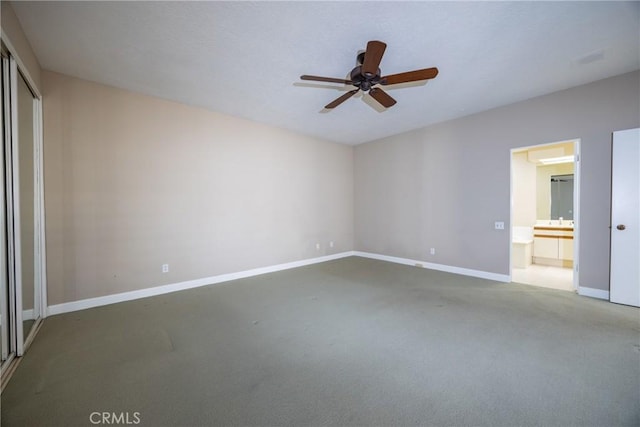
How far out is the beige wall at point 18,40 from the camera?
1917mm

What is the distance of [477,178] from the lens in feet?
14.4

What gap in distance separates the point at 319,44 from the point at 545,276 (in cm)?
526

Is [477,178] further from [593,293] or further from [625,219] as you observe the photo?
[593,293]

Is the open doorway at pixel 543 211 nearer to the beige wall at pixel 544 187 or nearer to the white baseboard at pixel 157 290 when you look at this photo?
the beige wall at pixel 544 187

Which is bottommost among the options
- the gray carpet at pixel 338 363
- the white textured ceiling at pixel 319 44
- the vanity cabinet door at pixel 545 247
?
the gray carpet at pixel 338 363

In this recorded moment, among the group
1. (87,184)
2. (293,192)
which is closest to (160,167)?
(87,184)

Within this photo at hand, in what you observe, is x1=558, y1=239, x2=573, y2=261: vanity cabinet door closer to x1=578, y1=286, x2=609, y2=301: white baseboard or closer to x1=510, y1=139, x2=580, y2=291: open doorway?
x1=510, y1=139, x2=580, y2=291: open doorway

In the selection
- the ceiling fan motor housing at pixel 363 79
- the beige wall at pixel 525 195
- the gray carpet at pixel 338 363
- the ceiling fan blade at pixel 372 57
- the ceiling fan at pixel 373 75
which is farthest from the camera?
the beige wall at pixel 525 195

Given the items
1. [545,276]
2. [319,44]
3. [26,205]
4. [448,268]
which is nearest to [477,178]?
[448,268]

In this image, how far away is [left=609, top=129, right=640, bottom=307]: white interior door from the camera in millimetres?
3010

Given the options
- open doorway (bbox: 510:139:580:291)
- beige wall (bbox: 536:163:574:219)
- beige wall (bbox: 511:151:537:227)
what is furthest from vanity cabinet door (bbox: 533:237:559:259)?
beige wall (bbox: 536:163:574:219)

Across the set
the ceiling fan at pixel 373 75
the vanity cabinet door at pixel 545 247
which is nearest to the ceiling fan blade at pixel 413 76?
the ceiling fan at pixel 373 75

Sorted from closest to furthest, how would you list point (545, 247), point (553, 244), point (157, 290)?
point (157, 290), point (553, 244), point (545, 247)

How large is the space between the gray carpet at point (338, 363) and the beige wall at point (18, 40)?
103 inches
